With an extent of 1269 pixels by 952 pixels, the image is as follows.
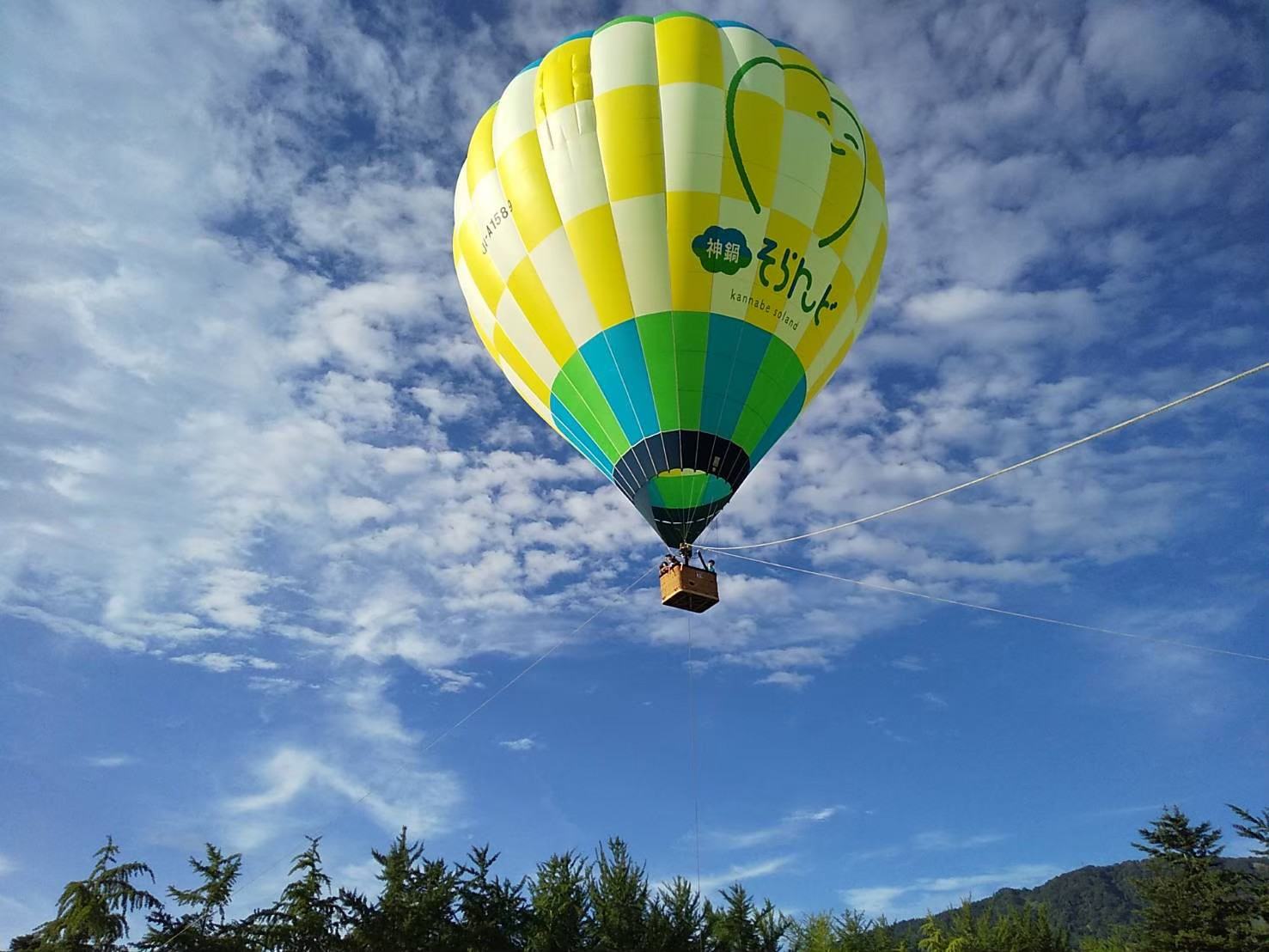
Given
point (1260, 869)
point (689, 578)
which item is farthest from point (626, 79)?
point (1260, 869)

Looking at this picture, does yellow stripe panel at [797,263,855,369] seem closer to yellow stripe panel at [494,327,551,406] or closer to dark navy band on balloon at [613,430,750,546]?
dark navy band on balloon at [613,430,750,546]

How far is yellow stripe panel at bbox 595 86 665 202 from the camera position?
1611cm

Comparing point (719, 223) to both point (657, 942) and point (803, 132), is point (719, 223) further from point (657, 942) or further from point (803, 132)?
point (657, 942)

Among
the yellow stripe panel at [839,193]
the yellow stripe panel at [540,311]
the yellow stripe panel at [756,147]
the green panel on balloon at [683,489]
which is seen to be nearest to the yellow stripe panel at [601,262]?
the yellow stripe panel at [540,311]

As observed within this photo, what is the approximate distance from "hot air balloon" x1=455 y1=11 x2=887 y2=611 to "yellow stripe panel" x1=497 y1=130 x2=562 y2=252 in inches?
1.0

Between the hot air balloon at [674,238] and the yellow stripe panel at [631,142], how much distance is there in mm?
33

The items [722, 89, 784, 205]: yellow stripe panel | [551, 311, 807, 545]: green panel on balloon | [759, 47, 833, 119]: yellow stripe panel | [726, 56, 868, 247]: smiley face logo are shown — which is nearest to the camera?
[722, 89, 784, 205]: yellow stripe panel

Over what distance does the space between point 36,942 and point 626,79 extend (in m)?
19.2

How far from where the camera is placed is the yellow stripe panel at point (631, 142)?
52.9 feet

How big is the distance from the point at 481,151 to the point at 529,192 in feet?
6.32

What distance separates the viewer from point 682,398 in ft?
53.4

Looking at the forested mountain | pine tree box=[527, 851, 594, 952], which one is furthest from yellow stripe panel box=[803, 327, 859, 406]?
the forested mountain

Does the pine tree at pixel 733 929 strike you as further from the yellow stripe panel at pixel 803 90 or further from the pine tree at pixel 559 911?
the yellow stripe panel at pixel 803 90

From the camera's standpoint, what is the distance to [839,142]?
57.0 feet
